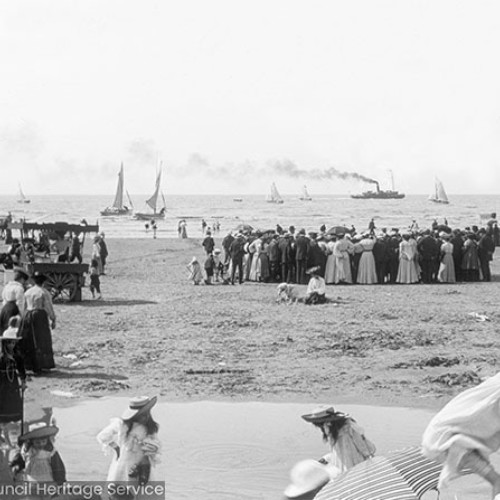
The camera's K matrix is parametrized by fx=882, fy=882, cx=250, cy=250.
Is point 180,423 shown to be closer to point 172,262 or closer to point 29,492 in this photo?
point 29,492

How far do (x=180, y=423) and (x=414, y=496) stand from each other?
17.2 feet

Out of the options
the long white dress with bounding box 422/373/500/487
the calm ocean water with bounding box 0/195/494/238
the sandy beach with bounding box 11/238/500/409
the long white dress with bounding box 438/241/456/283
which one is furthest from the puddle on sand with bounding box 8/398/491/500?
the calm ocean water with bounding box 0/195/494/238

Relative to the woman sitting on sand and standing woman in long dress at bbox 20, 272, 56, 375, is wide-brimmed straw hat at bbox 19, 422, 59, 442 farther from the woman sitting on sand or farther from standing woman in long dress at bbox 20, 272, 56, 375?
standing woman in long dress at bbox 20, 272, 56, 375

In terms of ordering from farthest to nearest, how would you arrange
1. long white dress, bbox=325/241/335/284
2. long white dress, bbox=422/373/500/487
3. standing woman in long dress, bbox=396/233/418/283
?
long white dress, bbox=325/241/335/284 → standing woman in long dress, bbox=396/233/418/283 → long white dress, bbox=422/373/500/487

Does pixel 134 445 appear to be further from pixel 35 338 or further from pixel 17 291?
pixel 17 291

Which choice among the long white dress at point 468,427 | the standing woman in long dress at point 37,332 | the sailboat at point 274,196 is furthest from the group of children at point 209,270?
the sailboat at point 274,196

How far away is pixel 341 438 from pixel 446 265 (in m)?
18.4

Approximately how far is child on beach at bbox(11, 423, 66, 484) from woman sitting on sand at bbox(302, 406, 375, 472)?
1724mm

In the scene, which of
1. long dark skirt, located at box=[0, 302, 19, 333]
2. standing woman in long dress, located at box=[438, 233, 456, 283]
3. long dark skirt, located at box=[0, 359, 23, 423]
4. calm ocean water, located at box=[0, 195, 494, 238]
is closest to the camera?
long dark skirt, located at box=[0, 359, 23, 423]

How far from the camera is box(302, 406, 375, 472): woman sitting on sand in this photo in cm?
584

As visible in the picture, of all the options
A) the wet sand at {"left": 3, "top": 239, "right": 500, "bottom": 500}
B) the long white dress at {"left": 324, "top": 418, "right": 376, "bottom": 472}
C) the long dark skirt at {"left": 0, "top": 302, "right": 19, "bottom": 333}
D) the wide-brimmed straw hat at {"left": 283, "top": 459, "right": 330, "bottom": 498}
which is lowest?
the wet sand at {"left": 3, "top": 239, "right": 500, "bottom": 500}

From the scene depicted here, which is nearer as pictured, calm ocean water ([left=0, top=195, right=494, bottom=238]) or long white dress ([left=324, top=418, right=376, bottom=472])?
long white dress ([left=324, top=418, right=376, bottom=472])

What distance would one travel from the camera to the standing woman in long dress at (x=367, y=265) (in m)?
23.3

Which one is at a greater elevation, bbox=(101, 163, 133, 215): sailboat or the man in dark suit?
bbox=(101, 163, 133, 215): sailboat
